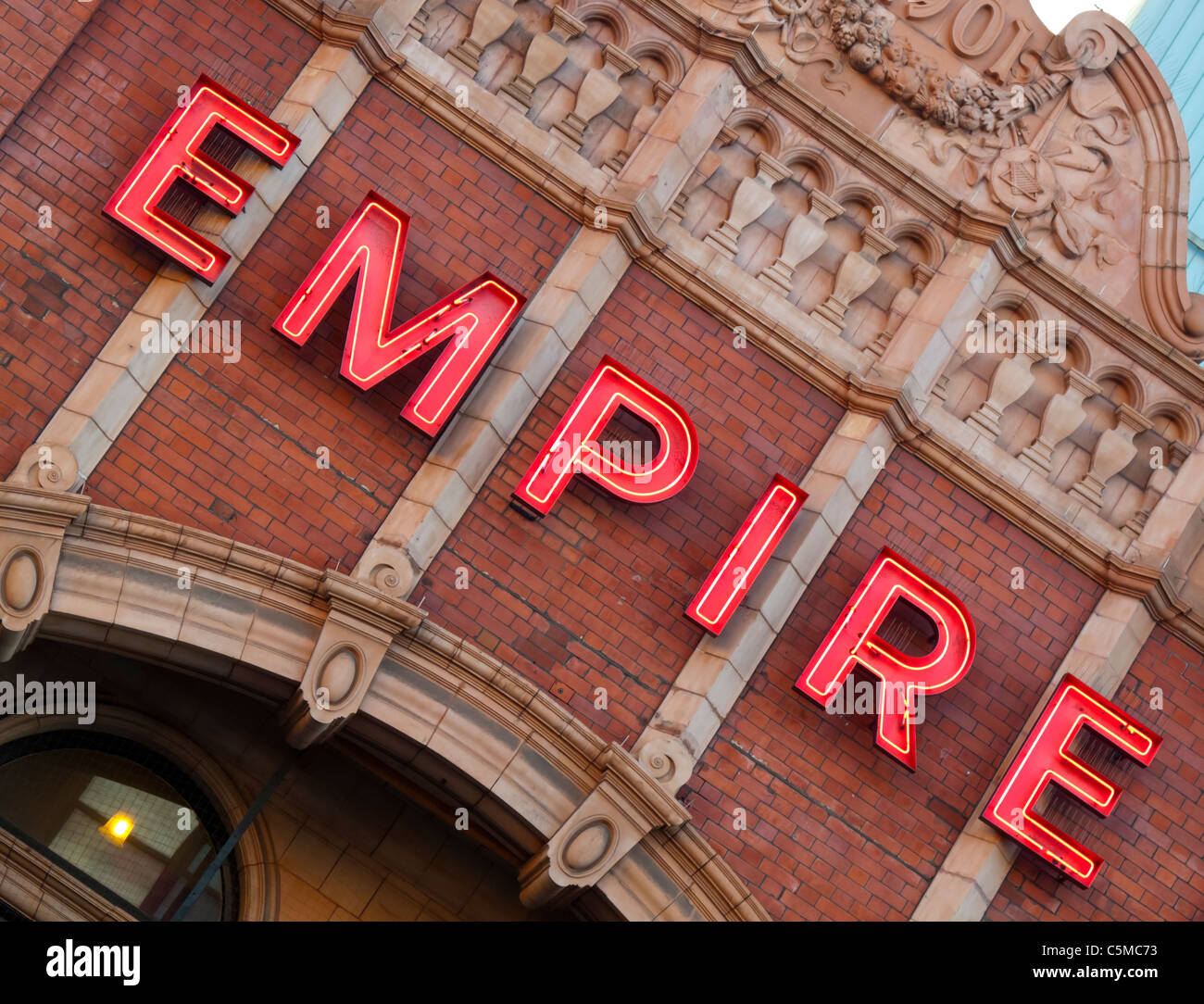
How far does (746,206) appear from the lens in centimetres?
1788

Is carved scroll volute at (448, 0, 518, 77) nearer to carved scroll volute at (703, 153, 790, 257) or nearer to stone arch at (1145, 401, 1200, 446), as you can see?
carved scroll volute at (703, 153, 790, 257)

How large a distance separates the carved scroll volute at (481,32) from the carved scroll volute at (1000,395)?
307 inches

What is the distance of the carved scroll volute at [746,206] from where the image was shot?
1788cm

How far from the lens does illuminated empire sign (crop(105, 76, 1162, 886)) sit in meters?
16.3

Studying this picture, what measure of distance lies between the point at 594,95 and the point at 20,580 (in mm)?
9035

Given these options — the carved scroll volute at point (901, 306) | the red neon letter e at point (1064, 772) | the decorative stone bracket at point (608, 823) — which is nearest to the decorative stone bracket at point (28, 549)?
the decorative stone bracket at point (608, 823)

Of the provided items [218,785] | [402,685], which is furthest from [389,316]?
[218,785]

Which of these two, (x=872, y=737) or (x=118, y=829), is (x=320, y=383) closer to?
(x=118, y=829)

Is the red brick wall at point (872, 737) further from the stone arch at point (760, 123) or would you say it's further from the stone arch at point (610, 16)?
the stone arch at point (610, 16)

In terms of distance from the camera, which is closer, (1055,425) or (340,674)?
(340,674)

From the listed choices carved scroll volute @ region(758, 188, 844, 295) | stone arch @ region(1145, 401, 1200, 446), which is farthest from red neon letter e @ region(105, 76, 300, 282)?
stone arch @ region(1145, 401, 1200, 446)

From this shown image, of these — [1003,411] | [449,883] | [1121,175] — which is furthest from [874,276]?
Answer: [449,883]

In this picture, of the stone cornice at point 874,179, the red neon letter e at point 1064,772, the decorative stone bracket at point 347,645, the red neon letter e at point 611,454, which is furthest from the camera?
the stone cornice at point 874,179

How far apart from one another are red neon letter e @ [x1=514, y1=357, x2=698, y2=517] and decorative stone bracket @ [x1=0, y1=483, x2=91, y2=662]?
511cm
